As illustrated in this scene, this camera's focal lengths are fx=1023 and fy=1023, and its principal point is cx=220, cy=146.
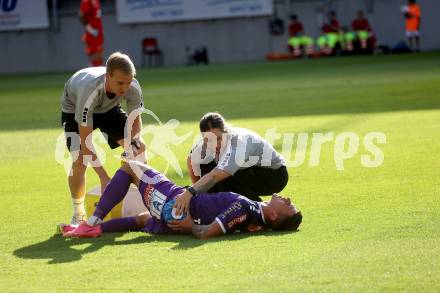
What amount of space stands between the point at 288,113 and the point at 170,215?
416 inches

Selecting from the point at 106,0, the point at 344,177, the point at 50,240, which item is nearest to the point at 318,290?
the point at 50,240

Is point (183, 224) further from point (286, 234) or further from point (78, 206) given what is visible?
point (78, 206)

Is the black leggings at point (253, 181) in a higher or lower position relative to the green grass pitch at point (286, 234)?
higher

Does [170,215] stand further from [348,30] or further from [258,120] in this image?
[348,30]

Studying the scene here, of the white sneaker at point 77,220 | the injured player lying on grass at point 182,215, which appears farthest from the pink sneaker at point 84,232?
the white sneaker at point 77,220

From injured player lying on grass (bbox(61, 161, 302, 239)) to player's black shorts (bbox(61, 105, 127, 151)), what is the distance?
1.23 metres

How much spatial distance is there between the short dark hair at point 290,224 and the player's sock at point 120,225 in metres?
1.27

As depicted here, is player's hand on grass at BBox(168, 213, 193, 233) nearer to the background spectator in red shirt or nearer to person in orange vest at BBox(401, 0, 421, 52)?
the background spectator in red shirt

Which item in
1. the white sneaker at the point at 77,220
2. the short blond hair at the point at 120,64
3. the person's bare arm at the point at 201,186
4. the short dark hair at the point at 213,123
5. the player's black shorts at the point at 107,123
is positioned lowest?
the white sneaker at the point at 77,220

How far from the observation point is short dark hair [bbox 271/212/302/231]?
328 inches

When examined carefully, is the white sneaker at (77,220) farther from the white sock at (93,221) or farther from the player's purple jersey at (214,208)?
the player's purple jersey at (214,208)

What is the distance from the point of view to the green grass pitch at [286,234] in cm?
678

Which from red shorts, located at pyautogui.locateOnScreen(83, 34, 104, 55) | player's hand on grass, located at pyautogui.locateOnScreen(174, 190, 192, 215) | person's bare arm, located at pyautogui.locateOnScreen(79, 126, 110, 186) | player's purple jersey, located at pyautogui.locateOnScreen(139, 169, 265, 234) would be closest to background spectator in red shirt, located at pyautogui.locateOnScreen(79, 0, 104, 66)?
red shorts, located at pyautogui.locateOnScreen(83, 34, 104, 55)

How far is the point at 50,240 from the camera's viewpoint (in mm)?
8625
